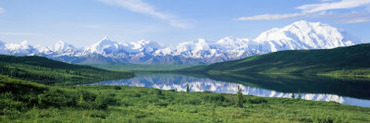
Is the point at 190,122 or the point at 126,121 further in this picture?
the point at 190,122

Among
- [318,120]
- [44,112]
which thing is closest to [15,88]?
[44,112]

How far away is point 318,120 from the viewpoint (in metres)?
34.8

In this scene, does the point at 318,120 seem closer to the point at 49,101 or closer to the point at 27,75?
the point at 49,101

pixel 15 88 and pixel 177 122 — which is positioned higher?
Result: pixel 15 88

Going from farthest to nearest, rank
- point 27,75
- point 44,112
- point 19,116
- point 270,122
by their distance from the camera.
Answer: point 27,75, point 270,122, point 44,112, point 19,116

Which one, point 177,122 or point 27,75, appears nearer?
point 177,122

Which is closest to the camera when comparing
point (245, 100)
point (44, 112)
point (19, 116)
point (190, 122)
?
point (19, 116)

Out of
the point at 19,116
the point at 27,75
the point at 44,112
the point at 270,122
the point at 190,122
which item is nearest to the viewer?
the point at 19,116

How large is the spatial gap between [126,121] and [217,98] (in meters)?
47.3

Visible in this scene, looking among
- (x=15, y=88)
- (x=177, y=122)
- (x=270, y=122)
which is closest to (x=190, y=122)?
(x=177, y=122)

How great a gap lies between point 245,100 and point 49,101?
173 ft

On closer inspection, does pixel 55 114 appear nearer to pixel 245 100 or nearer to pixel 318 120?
pixel 318 120

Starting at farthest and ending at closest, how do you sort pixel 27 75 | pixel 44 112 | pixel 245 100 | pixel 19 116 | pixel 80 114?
1. pixel 27 75
2. pixel 245 100
3. pixel 80 114
4. pixel 44 112
5. pixel 19 116

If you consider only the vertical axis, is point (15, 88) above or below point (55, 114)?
above
